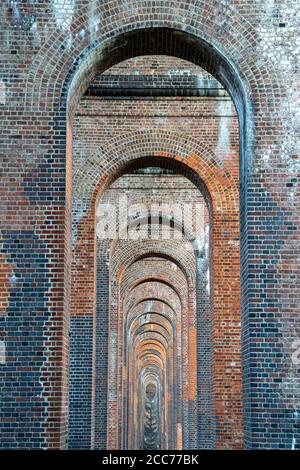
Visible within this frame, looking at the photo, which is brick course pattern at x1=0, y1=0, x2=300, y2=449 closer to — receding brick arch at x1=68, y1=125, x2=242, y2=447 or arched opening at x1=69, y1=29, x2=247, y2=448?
arched opening at x1=69, y1=29, x2=247, y2=448

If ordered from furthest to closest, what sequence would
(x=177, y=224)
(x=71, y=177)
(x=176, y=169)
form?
(x=177, y=224), (x=176, y=169), (x=71, y=177)

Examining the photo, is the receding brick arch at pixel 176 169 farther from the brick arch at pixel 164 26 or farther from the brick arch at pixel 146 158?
the brick arch at pixel 164 26

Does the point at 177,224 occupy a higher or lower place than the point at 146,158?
higher

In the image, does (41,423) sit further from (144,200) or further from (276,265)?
(144,200)

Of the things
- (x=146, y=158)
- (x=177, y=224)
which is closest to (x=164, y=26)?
(x=146, y=158)

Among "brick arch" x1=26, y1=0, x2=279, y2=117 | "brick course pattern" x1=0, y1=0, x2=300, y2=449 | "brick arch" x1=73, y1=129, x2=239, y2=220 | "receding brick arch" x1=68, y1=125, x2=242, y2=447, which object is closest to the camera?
"brick course pattern" x1=0, y1=0, x2=300, y2=449

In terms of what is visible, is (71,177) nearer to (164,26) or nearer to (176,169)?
(164,26)

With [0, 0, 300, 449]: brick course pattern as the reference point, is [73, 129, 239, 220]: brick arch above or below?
above

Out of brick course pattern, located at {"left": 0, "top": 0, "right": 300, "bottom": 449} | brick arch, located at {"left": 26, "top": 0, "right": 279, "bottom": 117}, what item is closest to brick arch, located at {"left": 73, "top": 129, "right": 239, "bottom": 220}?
brick course pattern, located at {"left": 0, "top": 0, "right": 300, "bottom": 449}

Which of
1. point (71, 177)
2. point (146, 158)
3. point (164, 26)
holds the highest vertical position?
point (146, 158)
